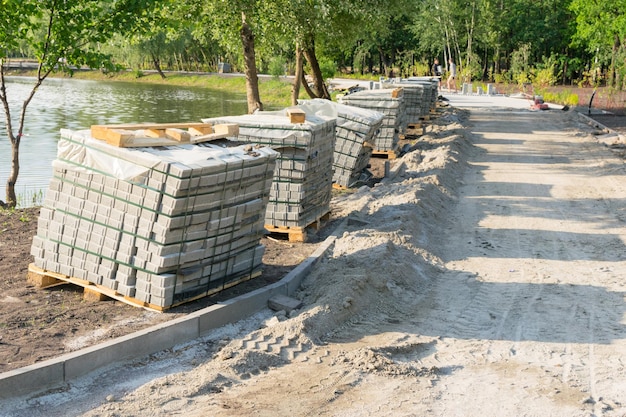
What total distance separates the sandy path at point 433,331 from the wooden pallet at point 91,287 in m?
0.65

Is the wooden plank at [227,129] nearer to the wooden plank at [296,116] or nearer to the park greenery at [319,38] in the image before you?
the wooden plank at [296,116]

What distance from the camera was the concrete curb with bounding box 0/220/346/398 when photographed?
6.21 m

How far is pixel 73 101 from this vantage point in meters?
43.9

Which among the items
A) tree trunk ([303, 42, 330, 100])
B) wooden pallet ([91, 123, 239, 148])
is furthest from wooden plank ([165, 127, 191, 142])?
tree trunk ([303, 42, 330, 100])

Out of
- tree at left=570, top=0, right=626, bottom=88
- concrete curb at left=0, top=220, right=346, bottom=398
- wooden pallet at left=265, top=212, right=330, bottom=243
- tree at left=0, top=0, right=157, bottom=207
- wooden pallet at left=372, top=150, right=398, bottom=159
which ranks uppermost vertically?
tree at left=570, top=0, right=626, bottom=88

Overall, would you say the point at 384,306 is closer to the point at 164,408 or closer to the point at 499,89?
the point at 164,408

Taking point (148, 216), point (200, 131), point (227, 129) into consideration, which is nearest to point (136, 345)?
point (148, 216)

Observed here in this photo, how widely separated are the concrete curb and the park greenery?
21.6 feet

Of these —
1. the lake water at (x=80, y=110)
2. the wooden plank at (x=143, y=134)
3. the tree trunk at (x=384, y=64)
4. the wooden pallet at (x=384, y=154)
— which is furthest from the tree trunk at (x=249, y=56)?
the tree trunk at (x=384, y=64)

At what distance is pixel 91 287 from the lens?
319 inches

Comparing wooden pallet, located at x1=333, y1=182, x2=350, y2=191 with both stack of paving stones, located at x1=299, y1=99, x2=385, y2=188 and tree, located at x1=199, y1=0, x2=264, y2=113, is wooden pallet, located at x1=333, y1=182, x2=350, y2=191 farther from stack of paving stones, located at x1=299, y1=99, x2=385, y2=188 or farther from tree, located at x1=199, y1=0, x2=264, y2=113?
tree, located at x1=199, y1=0, x2=264, y2=113

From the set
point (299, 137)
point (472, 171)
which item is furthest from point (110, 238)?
point (472, 171)

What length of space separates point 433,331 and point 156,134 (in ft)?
11.8

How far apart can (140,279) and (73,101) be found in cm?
3857
